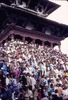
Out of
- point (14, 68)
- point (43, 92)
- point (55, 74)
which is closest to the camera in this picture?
point (43, 92)

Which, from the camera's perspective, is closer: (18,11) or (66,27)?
(18,11)

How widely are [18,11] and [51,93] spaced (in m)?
12.4

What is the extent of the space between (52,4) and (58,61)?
496 inches

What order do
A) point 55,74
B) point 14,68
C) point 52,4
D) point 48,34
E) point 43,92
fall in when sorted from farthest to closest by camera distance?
point 52,4 < point 48,34 < point 55,74 < point 14,68 < point 43,92

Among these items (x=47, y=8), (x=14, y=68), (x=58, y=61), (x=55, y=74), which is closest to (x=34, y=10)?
(x=47, y=8)

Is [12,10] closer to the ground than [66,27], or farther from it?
farther from it

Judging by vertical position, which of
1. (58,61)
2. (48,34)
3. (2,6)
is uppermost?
(2,6)

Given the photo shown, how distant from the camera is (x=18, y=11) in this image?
26.7 metres

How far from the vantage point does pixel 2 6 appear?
25.6m

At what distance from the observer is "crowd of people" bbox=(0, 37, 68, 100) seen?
1470cm

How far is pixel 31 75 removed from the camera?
16.9 meters

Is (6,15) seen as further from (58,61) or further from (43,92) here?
(43,92)

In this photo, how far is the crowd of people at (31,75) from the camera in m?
14.7

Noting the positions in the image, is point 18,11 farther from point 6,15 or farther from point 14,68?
point 14,68
